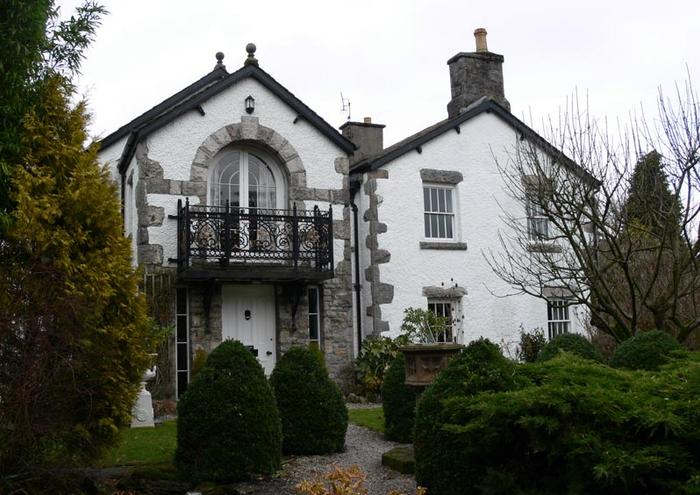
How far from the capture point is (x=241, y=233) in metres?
14.4

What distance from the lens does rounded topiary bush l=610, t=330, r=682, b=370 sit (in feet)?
26.1

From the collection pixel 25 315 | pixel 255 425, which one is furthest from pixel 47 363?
pixel 255 425

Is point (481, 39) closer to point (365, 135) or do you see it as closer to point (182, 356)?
point (365, 135)

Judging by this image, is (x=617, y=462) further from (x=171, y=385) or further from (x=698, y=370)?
(x=171, y=385)

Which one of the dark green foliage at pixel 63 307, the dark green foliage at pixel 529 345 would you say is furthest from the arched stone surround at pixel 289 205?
the dark green foliage at pixel 63 307

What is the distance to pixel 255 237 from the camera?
14.7m

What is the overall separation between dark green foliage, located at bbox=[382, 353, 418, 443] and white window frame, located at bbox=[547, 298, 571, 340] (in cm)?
880

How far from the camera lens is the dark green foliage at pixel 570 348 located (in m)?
9.93

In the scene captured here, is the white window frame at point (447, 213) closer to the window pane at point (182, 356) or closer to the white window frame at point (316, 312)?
the white window frame at point (316, 312)

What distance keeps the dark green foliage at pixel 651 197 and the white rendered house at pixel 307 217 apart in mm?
4239

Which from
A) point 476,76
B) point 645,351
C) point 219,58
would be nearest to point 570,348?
point 645,351

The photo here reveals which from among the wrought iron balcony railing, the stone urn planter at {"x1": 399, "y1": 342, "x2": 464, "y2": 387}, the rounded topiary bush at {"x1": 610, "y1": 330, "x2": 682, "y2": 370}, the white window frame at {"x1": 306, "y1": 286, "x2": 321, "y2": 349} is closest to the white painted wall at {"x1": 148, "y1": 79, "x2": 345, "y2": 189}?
the wrought iron balcony railing

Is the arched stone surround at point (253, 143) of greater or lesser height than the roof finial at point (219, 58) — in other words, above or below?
below

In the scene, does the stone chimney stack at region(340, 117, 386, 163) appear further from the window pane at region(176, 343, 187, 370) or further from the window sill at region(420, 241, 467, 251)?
the window pane at region(176, 343, 187, 370)
